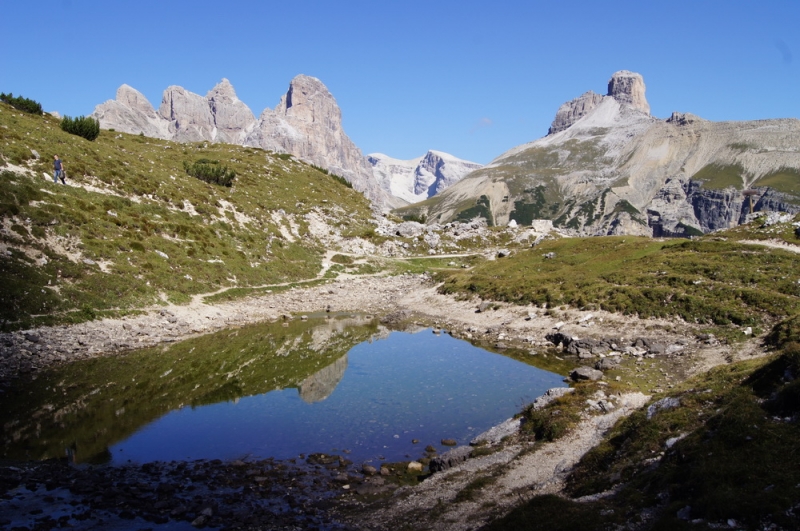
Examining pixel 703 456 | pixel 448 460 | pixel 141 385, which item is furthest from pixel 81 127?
pixel 703 456

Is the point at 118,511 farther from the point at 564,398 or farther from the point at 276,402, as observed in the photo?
the point at 564,398

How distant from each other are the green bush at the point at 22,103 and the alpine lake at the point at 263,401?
73.1m

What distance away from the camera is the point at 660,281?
47750mm

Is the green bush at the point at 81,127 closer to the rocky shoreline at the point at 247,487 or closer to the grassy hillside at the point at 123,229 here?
the grassy hillside at the point at 123,229

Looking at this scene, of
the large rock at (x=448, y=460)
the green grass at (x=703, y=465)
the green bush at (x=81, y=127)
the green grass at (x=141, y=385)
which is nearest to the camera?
the green grass at (x=703, y=465)

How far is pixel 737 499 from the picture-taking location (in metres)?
11.8

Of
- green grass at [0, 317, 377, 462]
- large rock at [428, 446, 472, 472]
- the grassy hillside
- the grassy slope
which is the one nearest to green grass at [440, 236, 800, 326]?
the grassy slope

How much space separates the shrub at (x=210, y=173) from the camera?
9625 centimetres

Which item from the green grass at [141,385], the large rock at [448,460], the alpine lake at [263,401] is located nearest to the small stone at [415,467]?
the large rock at [448,460]

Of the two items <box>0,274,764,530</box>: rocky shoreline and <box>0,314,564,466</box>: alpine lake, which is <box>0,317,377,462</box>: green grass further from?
<box>0,274,764,530</box>: rocky shoreline

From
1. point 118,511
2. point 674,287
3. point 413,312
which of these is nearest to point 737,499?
point 118,511

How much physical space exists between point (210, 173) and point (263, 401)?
253 ft

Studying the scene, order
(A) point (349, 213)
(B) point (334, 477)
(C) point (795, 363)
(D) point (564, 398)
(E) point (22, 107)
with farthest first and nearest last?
1. (A) point (349, 213)
2. (E) point (22, 107)
3. (D) point (564, 398)
4. (B) point (334, 477)
5. (C) point (795, 363)

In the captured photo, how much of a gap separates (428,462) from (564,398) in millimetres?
8028
